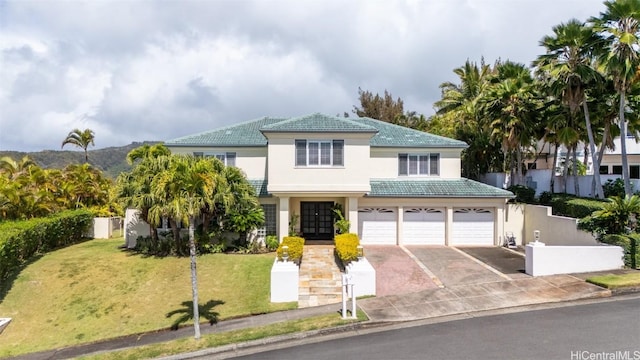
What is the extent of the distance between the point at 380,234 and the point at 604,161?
76.6ft

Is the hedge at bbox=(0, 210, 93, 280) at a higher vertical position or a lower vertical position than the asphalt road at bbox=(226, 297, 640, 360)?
higher

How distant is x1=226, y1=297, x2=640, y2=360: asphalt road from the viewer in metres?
9.23

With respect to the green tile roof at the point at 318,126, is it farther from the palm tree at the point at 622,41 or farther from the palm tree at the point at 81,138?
the palm tree at the point at 81,138

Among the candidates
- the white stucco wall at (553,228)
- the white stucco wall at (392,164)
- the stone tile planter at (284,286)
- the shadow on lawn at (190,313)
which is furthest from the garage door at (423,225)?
the shadow on lawn at (190,313)

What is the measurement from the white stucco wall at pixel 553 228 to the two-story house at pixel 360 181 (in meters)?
1.62

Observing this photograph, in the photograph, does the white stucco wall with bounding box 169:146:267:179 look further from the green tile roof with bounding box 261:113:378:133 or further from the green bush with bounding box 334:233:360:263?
the green bush with bounding box 334:233:360:263

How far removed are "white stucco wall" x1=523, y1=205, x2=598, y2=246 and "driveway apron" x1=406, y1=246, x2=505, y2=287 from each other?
17.4 feet

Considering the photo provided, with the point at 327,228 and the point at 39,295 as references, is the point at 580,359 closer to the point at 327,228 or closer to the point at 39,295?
the point at 327,228

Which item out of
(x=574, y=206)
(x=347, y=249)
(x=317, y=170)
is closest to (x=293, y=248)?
(x=347, y=249)

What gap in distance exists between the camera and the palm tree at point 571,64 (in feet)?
67.4

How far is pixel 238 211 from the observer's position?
69.3 feet

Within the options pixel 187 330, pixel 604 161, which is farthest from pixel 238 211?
pixel 604 161

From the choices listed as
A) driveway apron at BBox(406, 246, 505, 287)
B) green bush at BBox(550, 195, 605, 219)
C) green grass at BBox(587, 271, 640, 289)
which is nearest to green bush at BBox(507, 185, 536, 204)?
green bush at BBox(550, 195, 605, 219)

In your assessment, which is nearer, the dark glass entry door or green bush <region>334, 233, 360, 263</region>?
green bush <region>334, 233, 360, 263</region>
